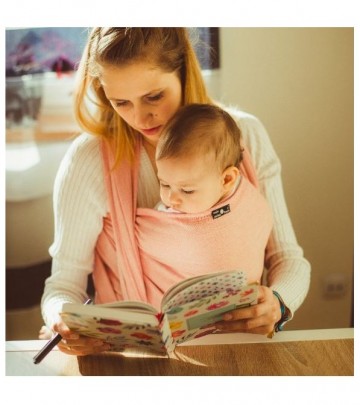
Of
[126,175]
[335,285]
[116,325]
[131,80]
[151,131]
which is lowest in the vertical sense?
[335,285]

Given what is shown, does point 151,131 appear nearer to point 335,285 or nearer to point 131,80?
point 131,80

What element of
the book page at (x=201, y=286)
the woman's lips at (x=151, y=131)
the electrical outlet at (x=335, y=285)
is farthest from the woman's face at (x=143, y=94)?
the electrical outlet at (x=335, y=285)

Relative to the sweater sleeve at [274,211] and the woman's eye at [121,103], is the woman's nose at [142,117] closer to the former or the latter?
the woman's eye at [121,103]

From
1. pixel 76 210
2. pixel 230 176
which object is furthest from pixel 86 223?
pixel 230 176

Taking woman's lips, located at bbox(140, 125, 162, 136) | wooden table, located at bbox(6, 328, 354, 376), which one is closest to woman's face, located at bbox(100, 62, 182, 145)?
woman's lips, located at bbox(140, 125, 162, 136)

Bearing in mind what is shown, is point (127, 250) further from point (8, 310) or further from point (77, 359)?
point (8, 310)

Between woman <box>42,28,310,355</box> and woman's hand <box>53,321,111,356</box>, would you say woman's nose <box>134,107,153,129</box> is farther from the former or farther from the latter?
woman's hand <box>53,321,111,356</box>

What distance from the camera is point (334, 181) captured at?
1.66m

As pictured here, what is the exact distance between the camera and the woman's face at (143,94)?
126 cm

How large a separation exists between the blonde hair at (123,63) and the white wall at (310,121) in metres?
0.37

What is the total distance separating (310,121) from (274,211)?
A: 37cm

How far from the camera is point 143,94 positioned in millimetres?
1292

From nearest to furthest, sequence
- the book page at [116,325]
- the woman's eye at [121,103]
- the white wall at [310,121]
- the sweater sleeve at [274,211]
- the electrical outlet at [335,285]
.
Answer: the book page at [116,325] < the woman's eye at [121,103] < the sweater sleeve at [274,211] < the white wall at [310,121] < the electrical outlet at [335,285]
